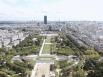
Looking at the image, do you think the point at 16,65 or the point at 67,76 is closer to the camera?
the point at 67,76

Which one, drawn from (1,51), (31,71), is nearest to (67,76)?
(31,71)

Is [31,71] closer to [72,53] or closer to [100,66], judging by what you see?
[100,66]

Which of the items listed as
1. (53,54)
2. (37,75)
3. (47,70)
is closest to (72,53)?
(53,54)

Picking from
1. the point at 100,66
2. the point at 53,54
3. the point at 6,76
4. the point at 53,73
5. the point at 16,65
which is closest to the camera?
the point at 6,76

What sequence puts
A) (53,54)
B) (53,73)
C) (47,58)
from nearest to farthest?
(53,73), (47,58), (53,54)

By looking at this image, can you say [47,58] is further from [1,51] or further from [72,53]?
[1,51]

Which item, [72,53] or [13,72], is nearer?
[13,72]

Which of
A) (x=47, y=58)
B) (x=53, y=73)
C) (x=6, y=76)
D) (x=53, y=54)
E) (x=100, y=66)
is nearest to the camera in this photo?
(x=6, y=76)

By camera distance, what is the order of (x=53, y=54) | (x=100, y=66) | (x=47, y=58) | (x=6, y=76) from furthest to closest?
(x=53, y=54)
(x=47, y=58)
(x=100, y=66)
(x=6, y=76)
